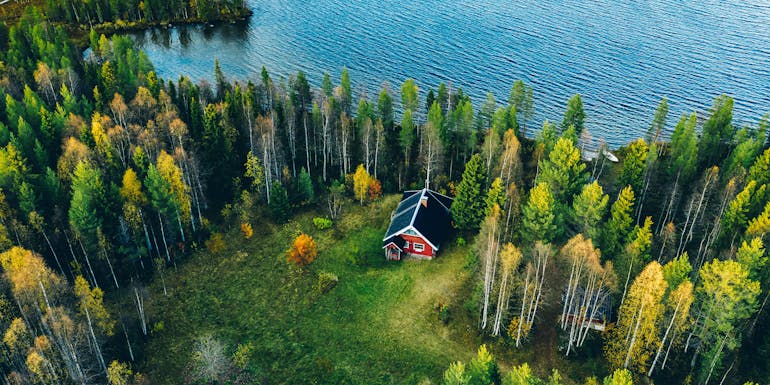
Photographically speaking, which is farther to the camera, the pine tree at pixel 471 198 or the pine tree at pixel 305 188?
the pine tree at pixel 305 188

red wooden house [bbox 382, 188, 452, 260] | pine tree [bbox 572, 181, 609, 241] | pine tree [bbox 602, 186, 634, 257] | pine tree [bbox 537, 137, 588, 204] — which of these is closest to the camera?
pine tree [bbox 572, 181, 609, 241]

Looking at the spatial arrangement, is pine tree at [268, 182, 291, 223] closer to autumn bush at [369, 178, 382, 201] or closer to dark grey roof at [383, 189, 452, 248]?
autumn bush at [369, 178, 382, 201]

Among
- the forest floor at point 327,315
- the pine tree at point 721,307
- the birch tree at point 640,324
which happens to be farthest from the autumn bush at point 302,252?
the pine tree at point 721,307

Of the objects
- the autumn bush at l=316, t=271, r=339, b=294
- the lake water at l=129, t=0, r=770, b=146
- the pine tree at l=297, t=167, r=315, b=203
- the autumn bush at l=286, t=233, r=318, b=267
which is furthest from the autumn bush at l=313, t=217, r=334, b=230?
the lake water at l=129, t=0, r=770, b=146

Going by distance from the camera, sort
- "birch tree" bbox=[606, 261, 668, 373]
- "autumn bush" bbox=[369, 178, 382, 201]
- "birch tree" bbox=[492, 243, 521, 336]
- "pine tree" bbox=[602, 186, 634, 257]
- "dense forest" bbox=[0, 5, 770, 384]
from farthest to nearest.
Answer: "autumn bush" bbox=[369, 178, 382, 201], "pine tree" bbox=[602, 186, 634, 257], "birch tree" bbox=[492, 243, 521, 336], "dense forest" bbox=[0, 5, 770, 384], "birch tree" bbox=[606, 261, 668, 373]

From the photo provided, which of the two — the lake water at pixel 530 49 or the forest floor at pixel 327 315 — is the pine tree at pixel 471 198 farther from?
the lake water at pixel 530 49

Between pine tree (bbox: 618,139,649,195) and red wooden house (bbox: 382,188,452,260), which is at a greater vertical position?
pine tree (bbox: 618,139,649,195)

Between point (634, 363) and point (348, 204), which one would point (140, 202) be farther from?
point (634, 363)
